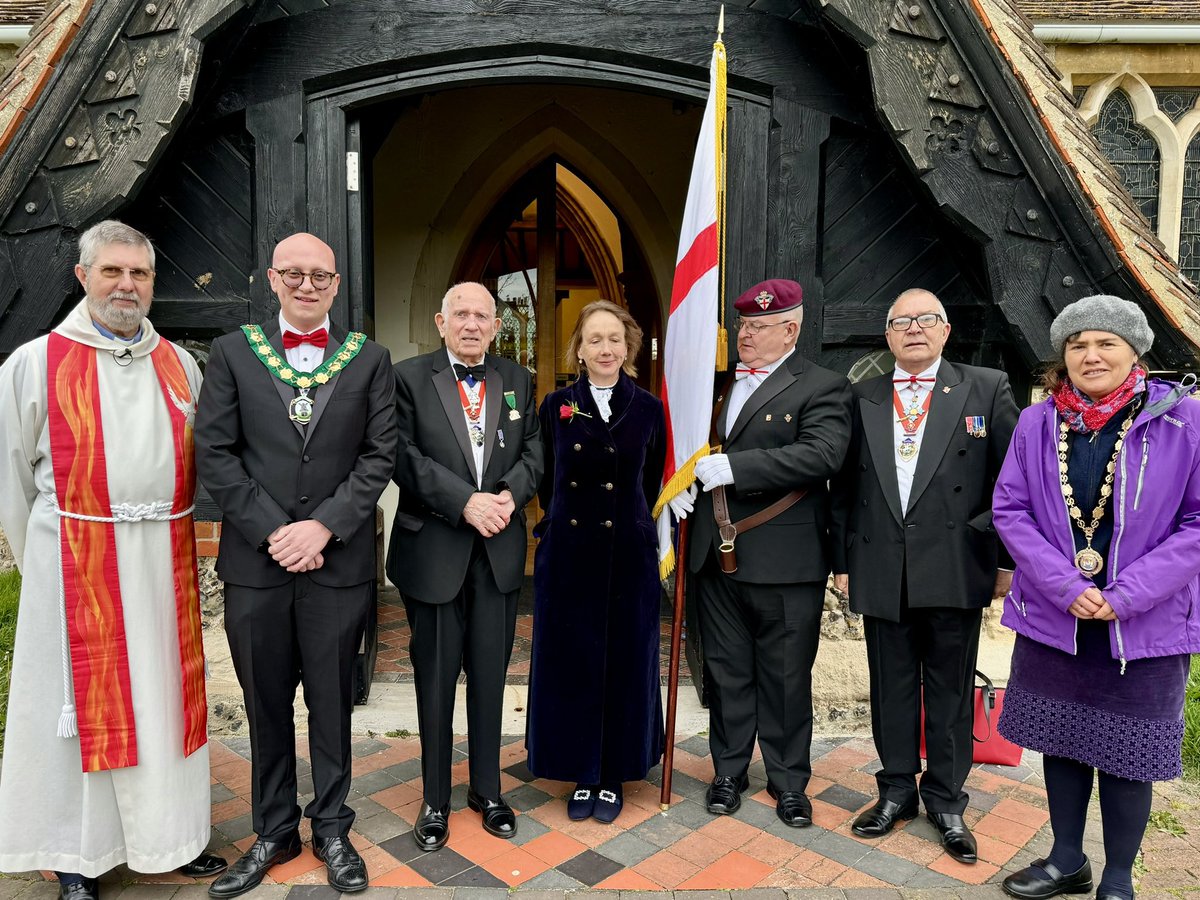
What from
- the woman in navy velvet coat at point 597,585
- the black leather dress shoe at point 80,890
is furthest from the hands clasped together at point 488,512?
the black leather dress shoe at point 80,890

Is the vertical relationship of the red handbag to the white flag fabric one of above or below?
below

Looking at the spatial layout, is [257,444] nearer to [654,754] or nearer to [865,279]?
[654,754]

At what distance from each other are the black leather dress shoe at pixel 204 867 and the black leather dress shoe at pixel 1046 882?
104 inches

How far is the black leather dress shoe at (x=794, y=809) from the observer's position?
129 inches

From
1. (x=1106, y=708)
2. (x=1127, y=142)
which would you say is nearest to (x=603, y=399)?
(x=1106, y=708)

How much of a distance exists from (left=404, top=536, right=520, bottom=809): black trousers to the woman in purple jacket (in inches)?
70.0

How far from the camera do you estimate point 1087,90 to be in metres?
7.39

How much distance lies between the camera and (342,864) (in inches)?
112

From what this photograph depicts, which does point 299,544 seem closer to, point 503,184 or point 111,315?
point 111,315

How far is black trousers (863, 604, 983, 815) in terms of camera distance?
3148 millimetres

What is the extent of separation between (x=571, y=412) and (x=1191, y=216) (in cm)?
728

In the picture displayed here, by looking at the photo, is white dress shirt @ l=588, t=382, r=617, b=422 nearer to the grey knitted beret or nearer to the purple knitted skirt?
the grey knitted beret

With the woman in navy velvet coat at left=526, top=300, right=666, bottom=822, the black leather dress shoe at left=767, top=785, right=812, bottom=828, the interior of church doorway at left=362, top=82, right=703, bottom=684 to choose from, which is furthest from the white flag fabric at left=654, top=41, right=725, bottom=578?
the interior of church doorway at left=362, top=82, right=703, bottom=684

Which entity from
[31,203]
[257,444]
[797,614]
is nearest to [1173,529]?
[797,614]
